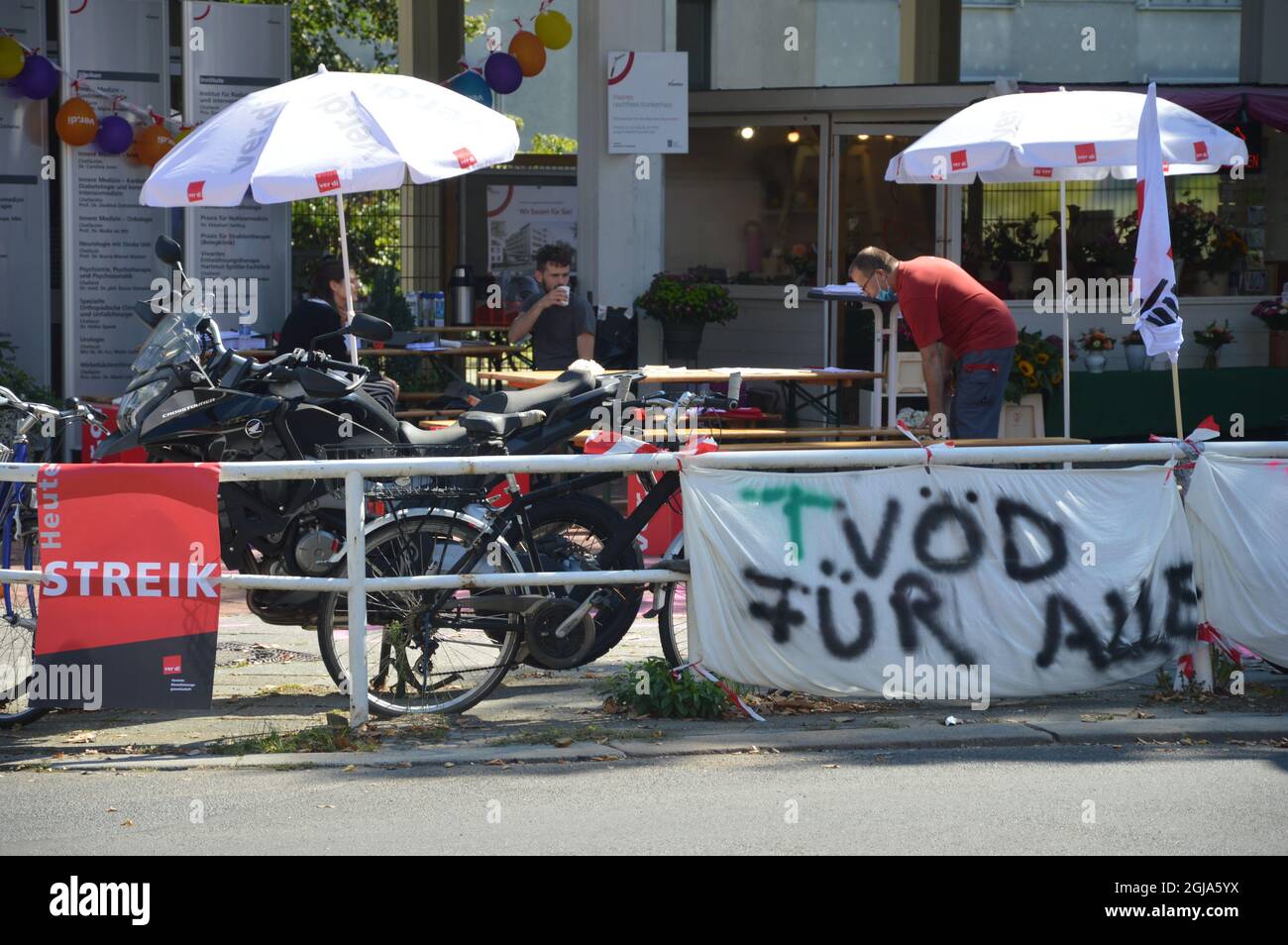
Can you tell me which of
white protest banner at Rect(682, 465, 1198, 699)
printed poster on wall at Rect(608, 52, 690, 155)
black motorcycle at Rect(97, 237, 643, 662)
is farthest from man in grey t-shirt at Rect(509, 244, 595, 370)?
white protest banner at Rect(682, 465, 1198, 699)

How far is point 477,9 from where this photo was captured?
3503 centimetres

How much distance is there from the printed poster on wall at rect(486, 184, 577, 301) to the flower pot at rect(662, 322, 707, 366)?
3.42 meters

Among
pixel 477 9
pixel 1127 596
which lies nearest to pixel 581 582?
pixel 1127 596

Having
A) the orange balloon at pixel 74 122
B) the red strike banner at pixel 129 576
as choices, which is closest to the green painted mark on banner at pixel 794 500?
the red strike banner at pixel 129 576

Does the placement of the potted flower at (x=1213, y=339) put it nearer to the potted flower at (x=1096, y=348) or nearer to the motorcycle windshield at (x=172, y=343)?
the potted flower at (x=1096, y=348)

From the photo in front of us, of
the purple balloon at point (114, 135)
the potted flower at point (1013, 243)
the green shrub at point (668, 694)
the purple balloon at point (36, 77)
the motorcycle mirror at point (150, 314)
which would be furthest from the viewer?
the potted flower at point (1013, 243)

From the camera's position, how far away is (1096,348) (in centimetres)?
1502

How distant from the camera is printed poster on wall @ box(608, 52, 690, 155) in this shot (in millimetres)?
14641

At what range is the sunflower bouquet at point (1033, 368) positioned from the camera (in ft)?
43.7

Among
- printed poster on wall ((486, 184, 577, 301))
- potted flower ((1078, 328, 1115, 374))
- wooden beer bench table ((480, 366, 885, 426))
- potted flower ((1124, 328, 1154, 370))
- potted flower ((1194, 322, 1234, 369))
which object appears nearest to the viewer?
wooden beer bench table ((480, 366, 885, 426))

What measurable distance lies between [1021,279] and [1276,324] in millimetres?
2428

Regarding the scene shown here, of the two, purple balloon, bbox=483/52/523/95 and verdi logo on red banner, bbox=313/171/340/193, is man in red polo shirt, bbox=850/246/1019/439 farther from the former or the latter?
purple balloon, bbox=483/52/523/95

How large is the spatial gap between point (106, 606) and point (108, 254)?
8.04 meters

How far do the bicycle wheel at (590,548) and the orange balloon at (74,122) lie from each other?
309 inches
